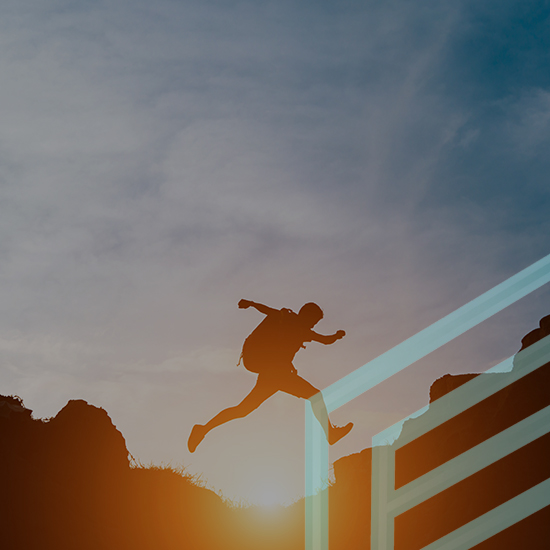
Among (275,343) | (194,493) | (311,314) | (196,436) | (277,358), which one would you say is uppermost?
(311,314)

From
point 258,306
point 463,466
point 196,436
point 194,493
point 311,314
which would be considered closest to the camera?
point 258,306

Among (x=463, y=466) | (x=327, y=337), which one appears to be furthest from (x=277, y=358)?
(x=463, y=466)

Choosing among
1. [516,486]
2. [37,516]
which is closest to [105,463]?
[37,516]

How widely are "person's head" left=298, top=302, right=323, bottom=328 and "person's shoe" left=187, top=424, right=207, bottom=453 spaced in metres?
2.26

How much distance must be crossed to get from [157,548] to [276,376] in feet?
12.2

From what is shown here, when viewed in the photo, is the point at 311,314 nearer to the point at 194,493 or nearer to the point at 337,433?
the point at 337,433

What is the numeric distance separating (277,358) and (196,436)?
170 cm

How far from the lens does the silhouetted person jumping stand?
7.54 metres

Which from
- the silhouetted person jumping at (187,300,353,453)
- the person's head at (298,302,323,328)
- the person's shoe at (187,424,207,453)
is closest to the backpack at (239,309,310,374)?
the silhouetted person jumping at (187,300,353,453)

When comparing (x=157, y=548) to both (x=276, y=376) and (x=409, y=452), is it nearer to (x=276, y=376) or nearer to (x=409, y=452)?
(x=276, y=376)

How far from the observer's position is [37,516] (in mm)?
7180

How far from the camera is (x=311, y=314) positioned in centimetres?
752

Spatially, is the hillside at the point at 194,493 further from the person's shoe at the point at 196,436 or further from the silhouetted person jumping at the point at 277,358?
the silhouetted person jumping at the point at 277,358

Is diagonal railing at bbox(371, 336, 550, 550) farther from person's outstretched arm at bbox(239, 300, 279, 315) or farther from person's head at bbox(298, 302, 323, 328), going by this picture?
person's outstretched arm at bbox(239, 300, 279, 315)
